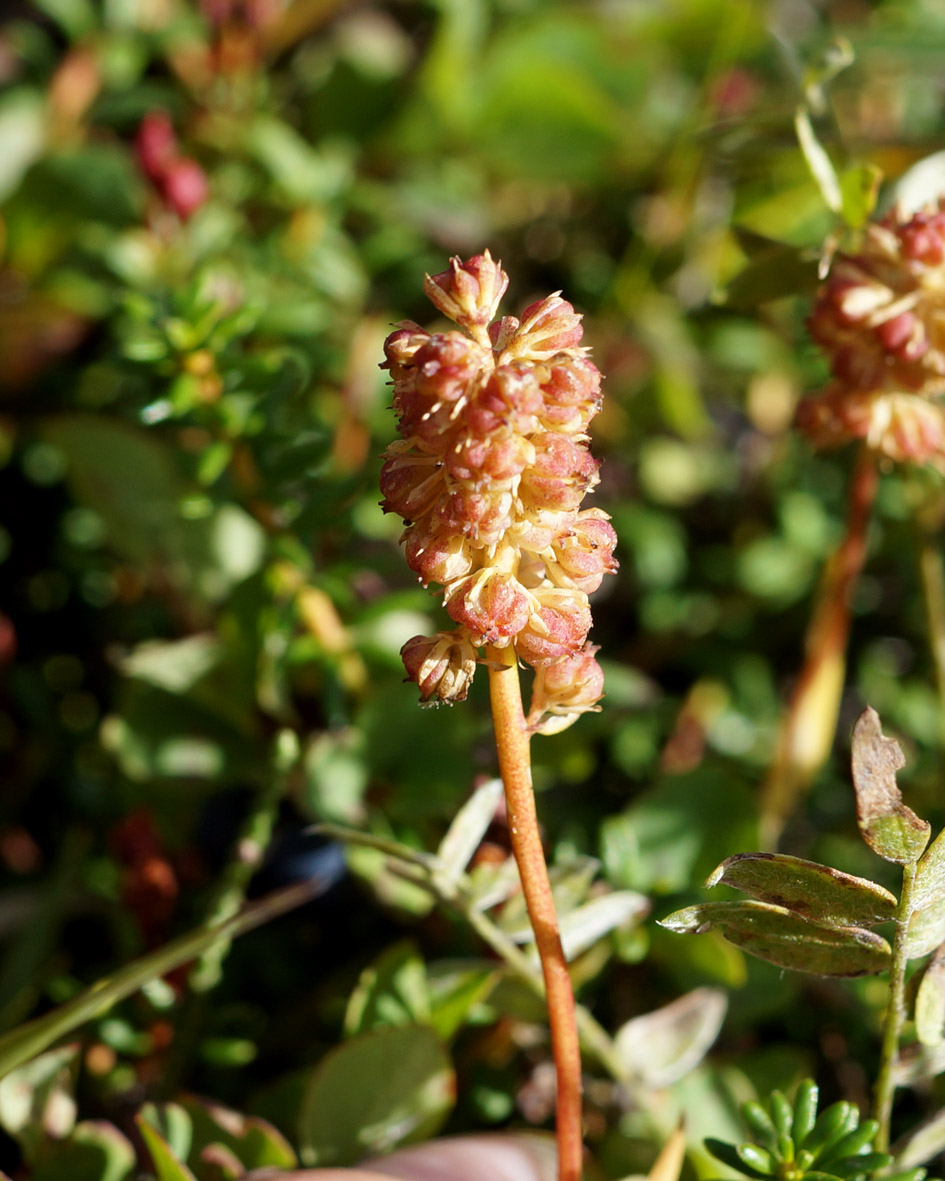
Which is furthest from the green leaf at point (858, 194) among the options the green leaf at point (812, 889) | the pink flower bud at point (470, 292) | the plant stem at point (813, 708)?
the green leaf at point (812, 889)

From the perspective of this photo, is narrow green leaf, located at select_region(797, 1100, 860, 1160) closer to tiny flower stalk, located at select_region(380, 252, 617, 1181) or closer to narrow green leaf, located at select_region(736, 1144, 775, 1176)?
narrow green leaf, located at select_region(736, 1144, 775, 1176)

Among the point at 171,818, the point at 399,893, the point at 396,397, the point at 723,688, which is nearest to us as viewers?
the point at 396,397

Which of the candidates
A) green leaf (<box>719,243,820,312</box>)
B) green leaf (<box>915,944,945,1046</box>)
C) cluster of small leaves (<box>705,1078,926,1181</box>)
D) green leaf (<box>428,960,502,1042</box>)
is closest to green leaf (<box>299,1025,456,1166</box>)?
green leaf (<box>428,960,502,1042</box>)

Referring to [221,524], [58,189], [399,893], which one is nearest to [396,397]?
[399,893]

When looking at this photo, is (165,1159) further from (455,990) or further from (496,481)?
(496,481)

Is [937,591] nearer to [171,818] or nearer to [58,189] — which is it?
[171,818]
